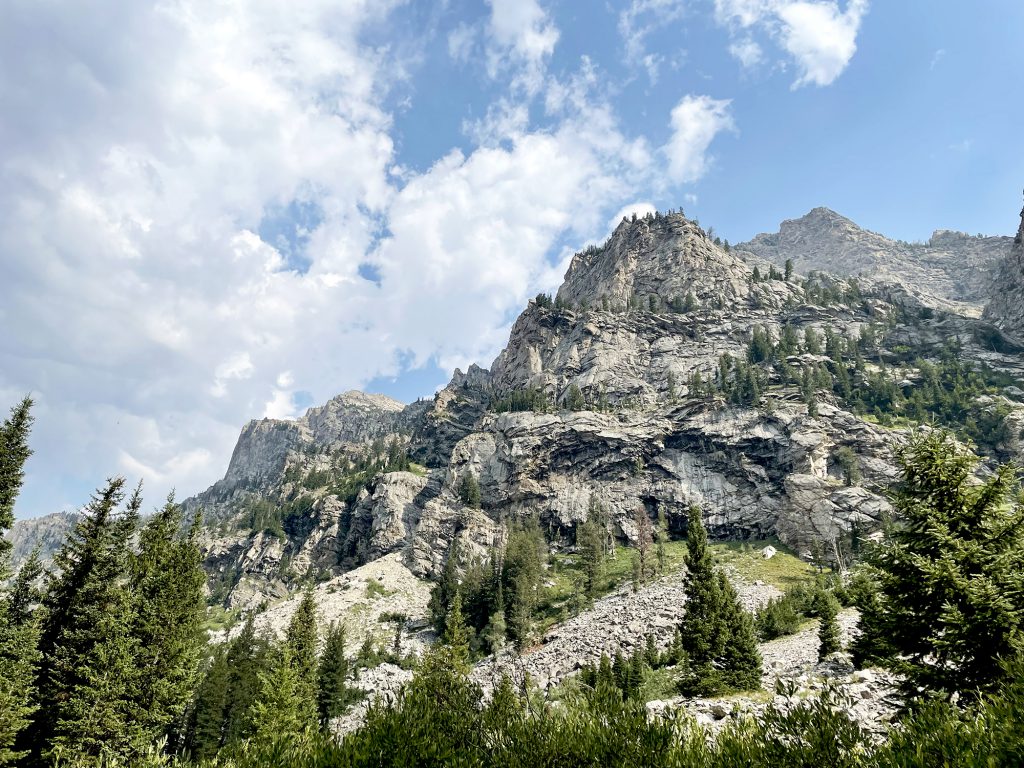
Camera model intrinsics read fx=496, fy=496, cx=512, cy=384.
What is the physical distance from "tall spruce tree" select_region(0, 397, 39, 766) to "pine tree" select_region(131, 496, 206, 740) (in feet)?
16.7

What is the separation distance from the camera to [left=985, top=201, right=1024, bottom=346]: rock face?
179000 mm

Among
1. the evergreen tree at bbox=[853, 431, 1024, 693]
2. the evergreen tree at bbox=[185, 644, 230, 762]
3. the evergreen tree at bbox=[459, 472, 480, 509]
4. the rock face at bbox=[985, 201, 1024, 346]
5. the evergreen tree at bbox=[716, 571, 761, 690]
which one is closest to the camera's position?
the evergreen tree at bbox=[853, 431, 1024, 693]

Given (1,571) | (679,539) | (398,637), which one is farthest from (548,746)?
(679,539)

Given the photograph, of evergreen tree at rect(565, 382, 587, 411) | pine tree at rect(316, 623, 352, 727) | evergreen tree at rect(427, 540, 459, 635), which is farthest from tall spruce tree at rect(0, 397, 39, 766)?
evergreen tree at rect(565, 382, 587, 411)

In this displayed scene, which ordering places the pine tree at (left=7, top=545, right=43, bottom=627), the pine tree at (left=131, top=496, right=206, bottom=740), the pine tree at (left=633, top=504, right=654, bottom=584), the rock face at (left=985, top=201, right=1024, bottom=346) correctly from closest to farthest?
the pine tree at (left=131, top=496, right=206, bottom=740)
the pine tree at (left=7, top=545, right=43, bottom=627)
the pine tree at (left=633, top=504, right=654, bottom=584)
the rock face at (left=985, top=201, right=1024, bottom=346)

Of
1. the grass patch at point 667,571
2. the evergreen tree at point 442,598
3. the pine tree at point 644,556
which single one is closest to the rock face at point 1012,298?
the grass patch at point 667,571

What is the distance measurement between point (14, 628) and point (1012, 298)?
271558mm

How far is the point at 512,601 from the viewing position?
91500 millimetres

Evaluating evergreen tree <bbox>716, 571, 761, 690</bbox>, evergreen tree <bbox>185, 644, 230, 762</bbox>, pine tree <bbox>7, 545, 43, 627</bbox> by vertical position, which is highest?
pine tree <bbox>7, 545, 43, 627</bbox>

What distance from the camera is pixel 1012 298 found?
186 m

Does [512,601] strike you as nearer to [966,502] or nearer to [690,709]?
[690,709]

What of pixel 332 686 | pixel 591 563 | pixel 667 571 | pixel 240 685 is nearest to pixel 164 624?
pixel 240 685

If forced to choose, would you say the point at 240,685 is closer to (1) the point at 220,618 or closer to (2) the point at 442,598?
(2) the point at 442,598

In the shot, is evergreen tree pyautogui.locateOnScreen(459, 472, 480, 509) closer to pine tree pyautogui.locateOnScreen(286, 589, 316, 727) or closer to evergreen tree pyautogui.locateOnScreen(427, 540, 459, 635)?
evergreen tree pyautogui.locateOnScreen(427, 540, 459, 635)
